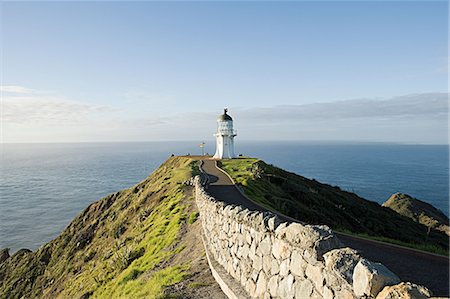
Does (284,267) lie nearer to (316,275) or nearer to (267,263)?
(267,263)

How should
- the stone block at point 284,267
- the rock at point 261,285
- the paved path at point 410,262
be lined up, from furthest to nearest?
the paved path at point 410,262 → the rock at point 261,285 → the stone block at point 284,267

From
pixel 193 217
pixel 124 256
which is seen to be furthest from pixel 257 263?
pixel 124 256

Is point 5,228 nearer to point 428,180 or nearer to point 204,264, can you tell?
point 204,264

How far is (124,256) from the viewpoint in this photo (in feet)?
66.9

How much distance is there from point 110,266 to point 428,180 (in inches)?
5485

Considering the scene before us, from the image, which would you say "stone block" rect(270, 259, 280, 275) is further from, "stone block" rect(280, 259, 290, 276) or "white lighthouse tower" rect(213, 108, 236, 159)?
"white lighthouse tower" rect(213, 108, 236, 159)

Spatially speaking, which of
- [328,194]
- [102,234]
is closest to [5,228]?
[102,234]

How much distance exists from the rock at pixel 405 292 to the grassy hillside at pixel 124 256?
7.11m

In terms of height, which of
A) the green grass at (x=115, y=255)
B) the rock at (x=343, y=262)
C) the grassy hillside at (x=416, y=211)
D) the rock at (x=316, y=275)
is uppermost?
the rock at (x=343, y=262)

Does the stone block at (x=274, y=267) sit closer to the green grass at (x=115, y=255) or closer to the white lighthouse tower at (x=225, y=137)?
the green grass at (x=115, y=255)

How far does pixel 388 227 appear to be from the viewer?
3478 cm

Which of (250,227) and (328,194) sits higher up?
(250,227)

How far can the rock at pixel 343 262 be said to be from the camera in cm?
476

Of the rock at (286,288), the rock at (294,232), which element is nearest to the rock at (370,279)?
the rock at (294,232)
